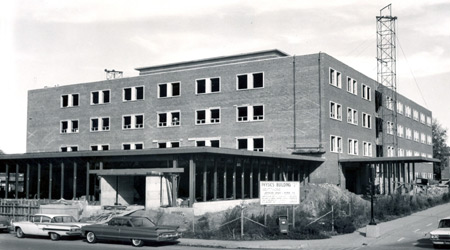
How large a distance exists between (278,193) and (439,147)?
102 metres

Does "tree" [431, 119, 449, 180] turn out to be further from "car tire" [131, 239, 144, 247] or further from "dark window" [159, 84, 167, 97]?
"car tire" [131, 239, 144, 247]

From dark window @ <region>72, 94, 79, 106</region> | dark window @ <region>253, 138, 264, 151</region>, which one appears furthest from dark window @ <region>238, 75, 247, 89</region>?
dark window @ <region>72, 94, 79, 106</region>

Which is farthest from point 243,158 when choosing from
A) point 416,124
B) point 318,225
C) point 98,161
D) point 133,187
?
point 416,124

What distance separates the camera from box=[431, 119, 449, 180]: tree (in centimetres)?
11524

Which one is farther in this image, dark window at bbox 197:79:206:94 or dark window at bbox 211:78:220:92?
dark window at bbox 197:79:206:94

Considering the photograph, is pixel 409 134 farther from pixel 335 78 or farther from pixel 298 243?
pixel 298 243

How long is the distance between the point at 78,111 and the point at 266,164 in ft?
101

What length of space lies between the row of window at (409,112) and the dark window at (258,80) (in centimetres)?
2310

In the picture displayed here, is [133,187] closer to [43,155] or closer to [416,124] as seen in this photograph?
[43,155]

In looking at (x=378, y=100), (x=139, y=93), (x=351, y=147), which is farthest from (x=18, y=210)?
(x=378, y=100)

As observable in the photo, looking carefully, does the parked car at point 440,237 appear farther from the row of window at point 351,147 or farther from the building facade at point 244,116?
the row of window at point 351,147

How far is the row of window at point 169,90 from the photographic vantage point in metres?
56.1

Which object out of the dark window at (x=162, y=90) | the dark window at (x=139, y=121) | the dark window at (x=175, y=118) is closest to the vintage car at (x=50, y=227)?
the dark window at (x=175, y=118)

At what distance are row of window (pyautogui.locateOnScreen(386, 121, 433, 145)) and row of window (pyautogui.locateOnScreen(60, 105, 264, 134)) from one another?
78.0ft
